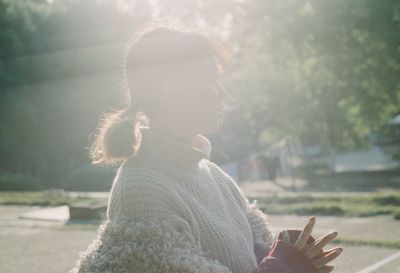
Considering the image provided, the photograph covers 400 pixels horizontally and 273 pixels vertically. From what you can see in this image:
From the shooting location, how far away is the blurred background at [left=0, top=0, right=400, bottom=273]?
11.4 metres

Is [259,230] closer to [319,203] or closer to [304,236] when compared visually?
[304,236]

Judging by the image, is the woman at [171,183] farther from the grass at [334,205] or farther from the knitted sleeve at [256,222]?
the grass at [334,205]

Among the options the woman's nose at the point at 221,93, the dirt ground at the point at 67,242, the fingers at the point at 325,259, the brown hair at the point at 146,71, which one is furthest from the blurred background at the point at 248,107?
the brown hair at the point at 146,71

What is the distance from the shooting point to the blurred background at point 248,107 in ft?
37.6

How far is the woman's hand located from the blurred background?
17.1ft

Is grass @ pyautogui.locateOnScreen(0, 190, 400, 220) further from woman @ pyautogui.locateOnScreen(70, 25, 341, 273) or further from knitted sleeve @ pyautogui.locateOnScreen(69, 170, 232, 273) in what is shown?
knitted sleeve @ pyautogui.locateOnScreen(69, 170, 232, 273)

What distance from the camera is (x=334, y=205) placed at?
41.0 feet

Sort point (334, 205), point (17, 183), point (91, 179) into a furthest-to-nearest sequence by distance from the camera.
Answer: point (17, 183) → point (91, 179) → point (334, 205)

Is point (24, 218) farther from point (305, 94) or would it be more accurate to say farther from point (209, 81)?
point (305, 94)

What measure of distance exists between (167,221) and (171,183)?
0.46 feet

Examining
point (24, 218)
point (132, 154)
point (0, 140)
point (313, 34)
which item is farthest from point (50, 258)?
point (0, 140)

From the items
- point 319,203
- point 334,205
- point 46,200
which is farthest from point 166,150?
point 46,200

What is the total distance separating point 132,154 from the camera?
1912 mm

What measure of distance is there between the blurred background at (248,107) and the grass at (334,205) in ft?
0.12
